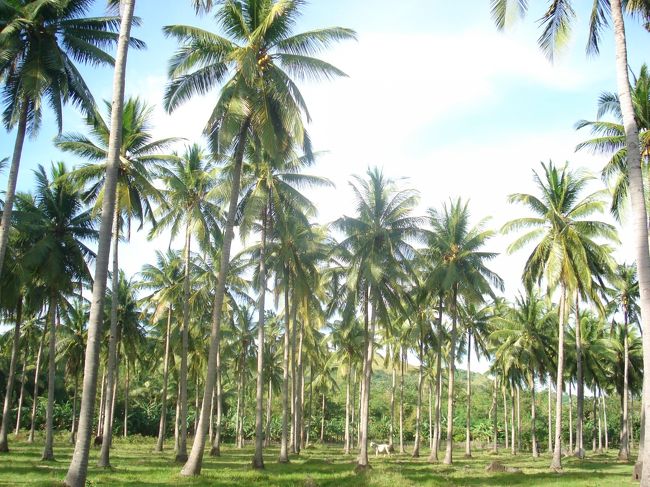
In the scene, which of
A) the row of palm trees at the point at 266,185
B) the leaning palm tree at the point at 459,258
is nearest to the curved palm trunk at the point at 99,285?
the row of palm trees at the point at 266,185

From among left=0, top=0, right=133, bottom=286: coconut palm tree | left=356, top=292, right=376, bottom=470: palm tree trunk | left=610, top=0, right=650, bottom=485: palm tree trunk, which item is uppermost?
left=0, top=0, right=133, bottom=286: coconut palm tree

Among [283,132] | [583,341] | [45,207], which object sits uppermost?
[283,132]

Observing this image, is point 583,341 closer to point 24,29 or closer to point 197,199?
point 197,199

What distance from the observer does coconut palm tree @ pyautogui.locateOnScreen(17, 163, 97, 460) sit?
24094mm

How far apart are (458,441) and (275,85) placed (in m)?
61.2

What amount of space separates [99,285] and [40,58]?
851cm

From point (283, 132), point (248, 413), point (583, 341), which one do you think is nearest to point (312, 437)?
point (248, 413)

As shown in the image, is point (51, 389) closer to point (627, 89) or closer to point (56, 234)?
point (56, 234)

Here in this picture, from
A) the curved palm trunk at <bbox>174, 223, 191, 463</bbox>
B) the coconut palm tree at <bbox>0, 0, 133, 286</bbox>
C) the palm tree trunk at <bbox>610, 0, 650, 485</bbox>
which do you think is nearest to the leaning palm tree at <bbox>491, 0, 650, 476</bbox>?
the palm tree trunk at <bbox>610, 0, 650, 485</bbox>

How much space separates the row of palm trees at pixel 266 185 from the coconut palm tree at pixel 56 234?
1.02 m

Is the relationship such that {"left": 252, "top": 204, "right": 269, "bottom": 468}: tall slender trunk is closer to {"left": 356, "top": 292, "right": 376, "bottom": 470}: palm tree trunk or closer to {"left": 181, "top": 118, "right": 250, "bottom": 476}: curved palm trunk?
{"left": 356, "top": 292, "right": 376, "bottom": 470}: palm tree trunk

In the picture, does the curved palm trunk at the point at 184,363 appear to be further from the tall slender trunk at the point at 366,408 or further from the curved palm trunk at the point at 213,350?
the tall slender trunk at the point at 366,408

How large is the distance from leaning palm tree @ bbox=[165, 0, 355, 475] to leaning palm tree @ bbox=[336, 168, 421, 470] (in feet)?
27.3

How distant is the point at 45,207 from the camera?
25.1m
